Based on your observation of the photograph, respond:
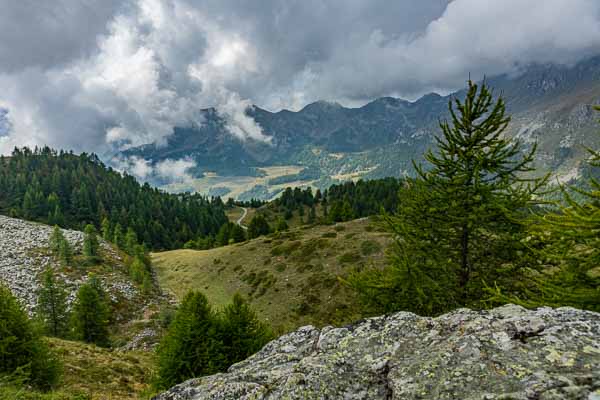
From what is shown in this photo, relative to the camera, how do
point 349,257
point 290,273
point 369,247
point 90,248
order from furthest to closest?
point 90,248 → point 290,273 → point 369,247 → point 349,257

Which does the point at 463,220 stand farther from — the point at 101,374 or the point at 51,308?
the point at 51,308

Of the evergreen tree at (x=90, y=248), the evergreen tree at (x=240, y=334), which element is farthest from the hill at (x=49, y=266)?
the evergreen tree at (x=240, y=334)

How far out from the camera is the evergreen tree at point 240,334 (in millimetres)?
16797

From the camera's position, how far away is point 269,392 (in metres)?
5.48

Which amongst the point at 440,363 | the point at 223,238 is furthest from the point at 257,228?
the point at 440,363

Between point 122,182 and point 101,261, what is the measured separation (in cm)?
15718

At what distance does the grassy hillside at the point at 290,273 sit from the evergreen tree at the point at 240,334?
1104cm

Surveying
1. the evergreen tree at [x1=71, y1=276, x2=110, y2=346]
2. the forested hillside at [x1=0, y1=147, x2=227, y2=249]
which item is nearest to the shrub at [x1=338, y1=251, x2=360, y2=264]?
the evergreen tree at [x1=71, y1=276, x2=110, y2=346]

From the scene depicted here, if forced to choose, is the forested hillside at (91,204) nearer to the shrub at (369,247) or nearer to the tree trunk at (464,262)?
the shrub at (369,247)

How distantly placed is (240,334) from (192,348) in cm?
269

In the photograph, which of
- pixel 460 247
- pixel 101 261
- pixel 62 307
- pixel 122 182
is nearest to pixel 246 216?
pixel 122 182

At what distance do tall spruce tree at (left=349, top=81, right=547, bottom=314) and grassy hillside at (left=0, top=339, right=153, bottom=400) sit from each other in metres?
17.3

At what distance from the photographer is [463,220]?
11.3 meters

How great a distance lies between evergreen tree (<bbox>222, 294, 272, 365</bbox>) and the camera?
1680cm
